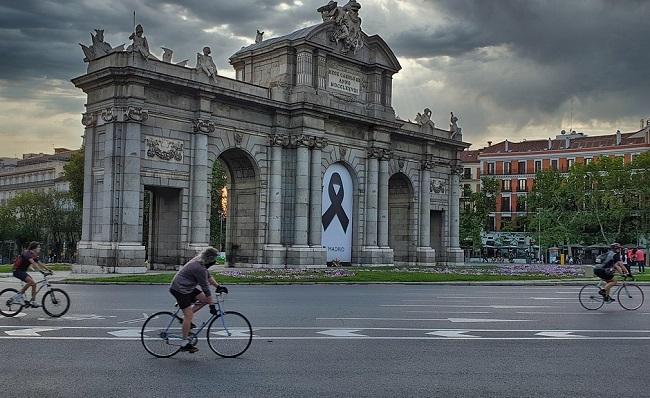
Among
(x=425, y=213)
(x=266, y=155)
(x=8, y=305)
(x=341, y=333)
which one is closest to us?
(x=341, y=333)

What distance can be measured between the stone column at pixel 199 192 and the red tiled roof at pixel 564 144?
75.9 meters

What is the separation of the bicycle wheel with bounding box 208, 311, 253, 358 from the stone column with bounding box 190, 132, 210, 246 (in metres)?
30.1

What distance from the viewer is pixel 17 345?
43.4 feet

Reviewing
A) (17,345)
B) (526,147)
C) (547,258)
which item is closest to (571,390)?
(17,345)

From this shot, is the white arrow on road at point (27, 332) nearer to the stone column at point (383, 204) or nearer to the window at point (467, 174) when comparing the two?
the stone column at point (383, 204)

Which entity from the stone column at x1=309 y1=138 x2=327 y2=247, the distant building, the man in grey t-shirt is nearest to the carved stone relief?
the stone column at x1=309 y1=138 x2=327 y2=247

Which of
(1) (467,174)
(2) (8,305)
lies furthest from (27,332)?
(1) (467,174)

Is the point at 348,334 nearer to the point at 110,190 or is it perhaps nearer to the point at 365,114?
the point at 110,190

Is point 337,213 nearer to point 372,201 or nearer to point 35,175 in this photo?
point 372,201

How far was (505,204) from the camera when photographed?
112 meters

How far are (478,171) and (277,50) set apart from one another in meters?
75.5

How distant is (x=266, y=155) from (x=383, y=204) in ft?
34.8

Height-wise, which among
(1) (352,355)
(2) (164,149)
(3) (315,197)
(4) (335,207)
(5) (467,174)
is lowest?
(1) (352,355)

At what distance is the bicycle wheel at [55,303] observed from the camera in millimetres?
17969
